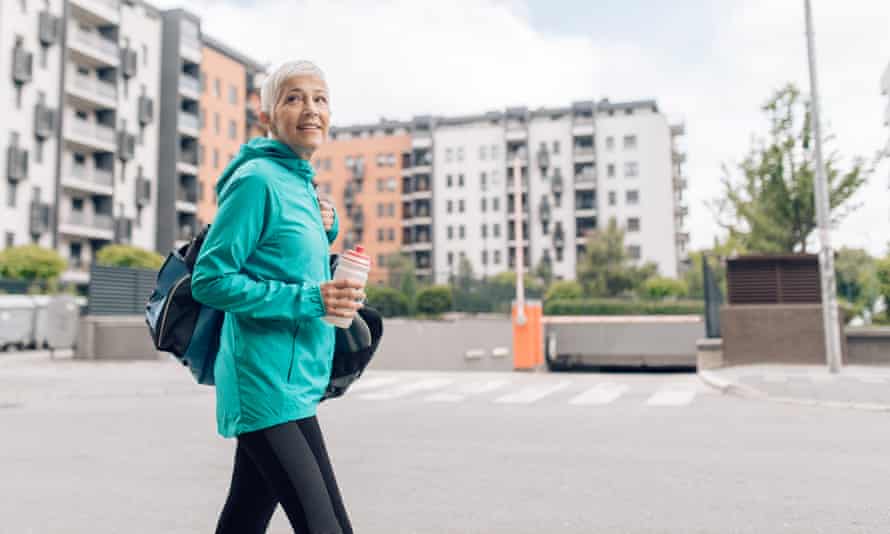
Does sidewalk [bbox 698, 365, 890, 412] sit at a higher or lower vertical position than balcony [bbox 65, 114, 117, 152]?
lower

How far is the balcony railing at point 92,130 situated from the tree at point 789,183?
40.9m

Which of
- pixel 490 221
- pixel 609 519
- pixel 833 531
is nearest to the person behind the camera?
pixel 833 531

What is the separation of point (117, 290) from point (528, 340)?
1144 centimetres

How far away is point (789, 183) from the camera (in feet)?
71.8

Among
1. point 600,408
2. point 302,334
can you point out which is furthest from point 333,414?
point 302,334

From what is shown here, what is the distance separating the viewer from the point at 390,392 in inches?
562

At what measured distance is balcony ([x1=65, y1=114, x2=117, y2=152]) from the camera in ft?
159

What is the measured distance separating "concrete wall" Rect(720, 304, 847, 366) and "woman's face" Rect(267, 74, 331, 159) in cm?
1666

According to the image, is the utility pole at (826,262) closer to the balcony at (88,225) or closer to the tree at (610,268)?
the tree at (610,268)

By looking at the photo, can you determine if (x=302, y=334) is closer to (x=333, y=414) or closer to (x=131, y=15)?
(x=333, y=414)

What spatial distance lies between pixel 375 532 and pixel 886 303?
18.8 meters

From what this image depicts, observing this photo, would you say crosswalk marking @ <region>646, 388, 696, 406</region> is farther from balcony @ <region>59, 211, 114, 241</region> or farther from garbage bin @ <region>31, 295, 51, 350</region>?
balcony @ <region>59, 211, 114, 241</region>

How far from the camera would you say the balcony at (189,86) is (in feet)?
188

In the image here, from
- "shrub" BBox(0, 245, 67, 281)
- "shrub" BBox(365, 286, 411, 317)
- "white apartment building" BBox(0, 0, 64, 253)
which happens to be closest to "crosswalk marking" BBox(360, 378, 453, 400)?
"shrub" BBox(365, 286, 411, 317)
